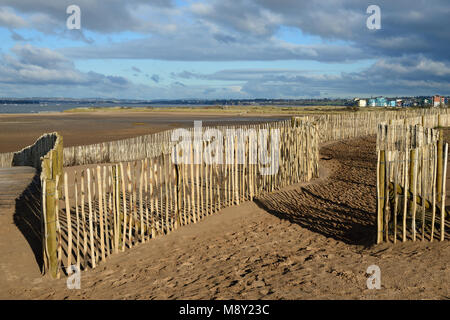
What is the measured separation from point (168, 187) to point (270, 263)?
5.49 metres

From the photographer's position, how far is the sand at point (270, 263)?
4.15 metres

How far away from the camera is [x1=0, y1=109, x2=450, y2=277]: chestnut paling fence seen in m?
5.25

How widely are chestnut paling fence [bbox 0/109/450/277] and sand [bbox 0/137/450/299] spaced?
0.30 m

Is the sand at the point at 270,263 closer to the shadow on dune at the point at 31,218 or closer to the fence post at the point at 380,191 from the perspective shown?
the fence post at the point at 380,191

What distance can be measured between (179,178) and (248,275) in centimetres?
271

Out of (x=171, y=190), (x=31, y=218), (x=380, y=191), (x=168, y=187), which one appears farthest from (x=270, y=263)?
(x=168, y=187)

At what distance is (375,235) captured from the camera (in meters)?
5.59

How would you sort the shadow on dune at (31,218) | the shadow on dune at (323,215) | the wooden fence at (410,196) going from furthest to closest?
the shadow on dune at (323,215), the shadow on dune at (31,218), the wooden fence at (410,196)

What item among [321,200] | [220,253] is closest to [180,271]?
[220,253]

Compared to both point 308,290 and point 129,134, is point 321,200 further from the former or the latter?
point 129,134

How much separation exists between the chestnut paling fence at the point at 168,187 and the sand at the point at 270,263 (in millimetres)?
297

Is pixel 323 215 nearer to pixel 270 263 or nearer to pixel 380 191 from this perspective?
pixel 380 191

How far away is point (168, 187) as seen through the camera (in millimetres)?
10117

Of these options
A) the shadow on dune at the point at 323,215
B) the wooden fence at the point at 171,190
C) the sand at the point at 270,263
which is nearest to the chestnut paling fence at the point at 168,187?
the wooden fence at the point at 171,190
